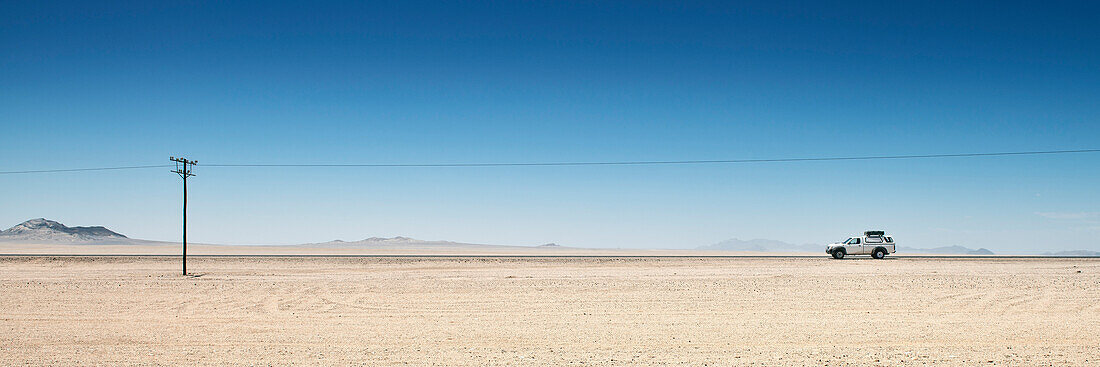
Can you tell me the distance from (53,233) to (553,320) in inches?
7652

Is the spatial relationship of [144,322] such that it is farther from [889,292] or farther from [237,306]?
[889,292]

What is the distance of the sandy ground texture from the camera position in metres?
10.9

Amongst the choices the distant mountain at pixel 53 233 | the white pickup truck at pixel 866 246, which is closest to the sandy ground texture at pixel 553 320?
the white pickup truck at pixel 866 246

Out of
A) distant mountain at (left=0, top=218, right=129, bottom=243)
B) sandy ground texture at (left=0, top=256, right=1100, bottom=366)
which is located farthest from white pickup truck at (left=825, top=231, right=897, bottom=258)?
distant mountain at (left=0, top=218, right=129, bottom=243)

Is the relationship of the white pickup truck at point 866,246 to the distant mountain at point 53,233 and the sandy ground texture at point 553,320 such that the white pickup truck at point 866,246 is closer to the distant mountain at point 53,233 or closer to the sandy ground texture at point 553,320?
the sandy ground texture at point 553,320

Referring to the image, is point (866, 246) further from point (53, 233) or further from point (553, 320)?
point (53, 233)

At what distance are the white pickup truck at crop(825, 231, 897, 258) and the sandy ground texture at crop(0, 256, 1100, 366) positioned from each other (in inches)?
624

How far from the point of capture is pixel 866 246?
45562 millimetres

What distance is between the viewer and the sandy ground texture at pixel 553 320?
10938 mm

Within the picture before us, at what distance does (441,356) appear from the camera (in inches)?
431

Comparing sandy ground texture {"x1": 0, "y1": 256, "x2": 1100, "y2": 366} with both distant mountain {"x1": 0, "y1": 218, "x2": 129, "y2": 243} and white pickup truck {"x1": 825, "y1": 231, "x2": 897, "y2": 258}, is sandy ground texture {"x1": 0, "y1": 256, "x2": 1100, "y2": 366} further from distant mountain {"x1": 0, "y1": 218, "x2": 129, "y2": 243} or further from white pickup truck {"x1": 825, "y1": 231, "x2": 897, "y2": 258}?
distant mountain {"x1": 0, "y1": 218, "x2": 129, "y2": 243}

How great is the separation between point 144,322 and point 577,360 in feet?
35.5

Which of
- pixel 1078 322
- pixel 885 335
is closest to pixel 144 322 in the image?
pixel 885 335

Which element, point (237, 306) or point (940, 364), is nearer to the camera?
point (940, 364)
